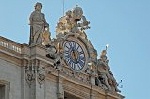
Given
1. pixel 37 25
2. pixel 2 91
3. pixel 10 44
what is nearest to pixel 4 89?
pixel 2 91

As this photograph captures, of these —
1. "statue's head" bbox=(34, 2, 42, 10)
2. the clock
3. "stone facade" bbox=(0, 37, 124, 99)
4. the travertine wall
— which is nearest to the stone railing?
"stone facade" bbox=(0, 37, 124, 99)

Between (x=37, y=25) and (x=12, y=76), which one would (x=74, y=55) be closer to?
(x=37, y=25)

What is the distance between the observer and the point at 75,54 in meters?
45.9

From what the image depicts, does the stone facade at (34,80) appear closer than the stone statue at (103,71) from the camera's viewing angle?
Yes

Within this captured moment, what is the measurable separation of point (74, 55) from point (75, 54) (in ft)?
0.28

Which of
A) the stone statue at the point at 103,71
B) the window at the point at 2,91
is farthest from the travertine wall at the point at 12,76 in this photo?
the stone statue at the point at 103,71

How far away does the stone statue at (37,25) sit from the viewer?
43.2 meters

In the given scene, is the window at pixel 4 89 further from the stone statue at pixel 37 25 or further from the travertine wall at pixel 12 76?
the stone statue at pixel 37 25

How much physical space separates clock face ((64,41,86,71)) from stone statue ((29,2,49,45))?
239cm

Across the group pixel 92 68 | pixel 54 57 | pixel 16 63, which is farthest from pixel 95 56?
pixel 16 63

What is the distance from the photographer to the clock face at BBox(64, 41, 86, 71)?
149ft

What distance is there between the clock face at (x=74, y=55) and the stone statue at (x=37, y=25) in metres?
2.39

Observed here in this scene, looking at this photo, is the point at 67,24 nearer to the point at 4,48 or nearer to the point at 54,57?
the point at 54,57

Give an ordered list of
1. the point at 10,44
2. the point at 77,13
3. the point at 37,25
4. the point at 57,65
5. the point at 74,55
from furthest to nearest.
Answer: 1. the point at 77,13
2. the point at 74,55
3. the point at 57,65
4. the point at 37,25
5. the point at 10,44
